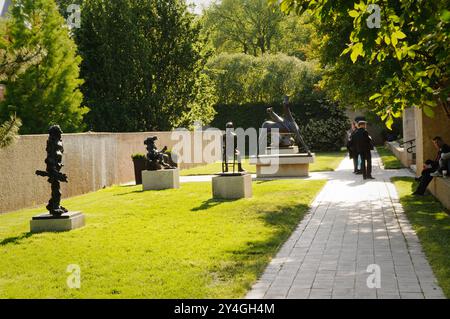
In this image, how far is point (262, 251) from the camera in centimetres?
880

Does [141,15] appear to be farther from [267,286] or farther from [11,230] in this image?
[267,286]

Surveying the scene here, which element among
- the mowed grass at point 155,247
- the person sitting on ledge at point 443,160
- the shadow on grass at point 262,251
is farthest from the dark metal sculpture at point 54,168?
the person sitting on ledge at point 443,160

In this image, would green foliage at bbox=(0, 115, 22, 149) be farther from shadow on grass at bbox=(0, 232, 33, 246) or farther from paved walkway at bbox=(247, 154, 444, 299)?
paved walkway at bbox=(247, 154, 444, 299)

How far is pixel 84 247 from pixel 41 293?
2781 millimetres

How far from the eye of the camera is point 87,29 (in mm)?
28594

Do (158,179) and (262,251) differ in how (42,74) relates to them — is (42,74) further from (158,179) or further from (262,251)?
(262,251)

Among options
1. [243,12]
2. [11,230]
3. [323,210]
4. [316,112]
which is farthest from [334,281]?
[243,12]

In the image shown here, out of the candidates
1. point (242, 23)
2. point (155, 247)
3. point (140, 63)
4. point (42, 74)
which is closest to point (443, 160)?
point (155, 247)

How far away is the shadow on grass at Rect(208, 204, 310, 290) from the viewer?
7492 millimetres

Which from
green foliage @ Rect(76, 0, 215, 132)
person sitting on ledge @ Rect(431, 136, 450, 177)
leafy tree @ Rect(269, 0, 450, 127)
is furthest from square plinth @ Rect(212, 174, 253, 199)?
green foliage @ Rect(76, 0, 215, 132)

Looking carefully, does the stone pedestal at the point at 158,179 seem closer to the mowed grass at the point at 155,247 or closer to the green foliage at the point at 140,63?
the mowed grass at the point at 155,247

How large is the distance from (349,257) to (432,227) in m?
2.76

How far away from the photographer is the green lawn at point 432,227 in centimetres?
737

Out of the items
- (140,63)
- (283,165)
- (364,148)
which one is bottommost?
(283,165)
